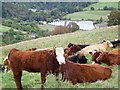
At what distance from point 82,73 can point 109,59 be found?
5.93 feet

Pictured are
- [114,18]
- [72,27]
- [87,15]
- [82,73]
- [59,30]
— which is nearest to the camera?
[82,73]

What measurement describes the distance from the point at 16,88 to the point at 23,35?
2035 centimetres

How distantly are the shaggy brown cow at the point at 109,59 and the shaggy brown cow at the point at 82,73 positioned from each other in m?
1.25

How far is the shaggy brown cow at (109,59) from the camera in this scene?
31.5 ft

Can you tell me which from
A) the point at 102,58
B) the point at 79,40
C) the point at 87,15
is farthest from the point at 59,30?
the point at 102,58

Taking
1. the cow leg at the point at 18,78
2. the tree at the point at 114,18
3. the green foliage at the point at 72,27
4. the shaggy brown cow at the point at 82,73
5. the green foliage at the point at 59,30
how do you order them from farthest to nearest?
the green foliage at the point at 59,30
the green foliage at the point at 72,27
the tree at the point at 114,18
the cow leg at the point at 18,78
the shaggy brown cow at the point at 82,73

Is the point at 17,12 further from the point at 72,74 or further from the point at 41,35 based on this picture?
the point at 72,74

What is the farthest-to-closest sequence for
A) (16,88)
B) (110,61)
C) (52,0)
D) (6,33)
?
(52,0) < (6,33) < (110,61) < (16,88)

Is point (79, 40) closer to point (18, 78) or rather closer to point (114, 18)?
point (114, 18)

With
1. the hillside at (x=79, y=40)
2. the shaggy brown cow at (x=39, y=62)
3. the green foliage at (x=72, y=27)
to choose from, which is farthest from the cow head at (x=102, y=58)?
the green foliage at (x=72, y=27)

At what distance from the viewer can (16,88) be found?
821cm

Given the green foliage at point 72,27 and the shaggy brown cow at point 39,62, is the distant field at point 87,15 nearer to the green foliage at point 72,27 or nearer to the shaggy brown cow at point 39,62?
the green foliage at point 72,27

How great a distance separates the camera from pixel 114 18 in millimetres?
26594

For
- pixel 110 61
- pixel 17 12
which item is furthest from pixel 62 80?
pixel 17 12
